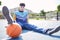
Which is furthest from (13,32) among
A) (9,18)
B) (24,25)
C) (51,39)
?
(24,25)

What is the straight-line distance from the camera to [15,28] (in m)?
3.57

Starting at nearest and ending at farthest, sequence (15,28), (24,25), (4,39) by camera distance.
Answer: (4,39) < (15,28) < (24,25)

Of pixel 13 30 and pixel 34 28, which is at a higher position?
pixel 13 30

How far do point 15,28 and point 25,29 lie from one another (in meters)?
1.58

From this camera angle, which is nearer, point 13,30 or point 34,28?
point 13,30

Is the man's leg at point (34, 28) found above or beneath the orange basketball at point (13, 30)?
beneath

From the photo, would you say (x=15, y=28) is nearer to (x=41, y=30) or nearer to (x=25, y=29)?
(x=41, y=30)

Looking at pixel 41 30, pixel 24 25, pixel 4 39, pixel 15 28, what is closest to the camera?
pixel 4 39

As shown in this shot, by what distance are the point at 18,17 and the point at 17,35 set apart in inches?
66.2

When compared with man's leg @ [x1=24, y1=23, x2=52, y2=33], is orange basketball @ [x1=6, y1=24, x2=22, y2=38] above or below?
above

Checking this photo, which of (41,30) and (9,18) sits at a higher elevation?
(9,18)

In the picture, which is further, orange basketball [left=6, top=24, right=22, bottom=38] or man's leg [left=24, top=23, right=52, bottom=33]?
man's leg [left=24, top=23, right=52, bottom=33]

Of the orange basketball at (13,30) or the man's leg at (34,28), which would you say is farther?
the man's leg at (34,28)

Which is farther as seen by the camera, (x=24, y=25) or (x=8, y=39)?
(x=24, y=25)
